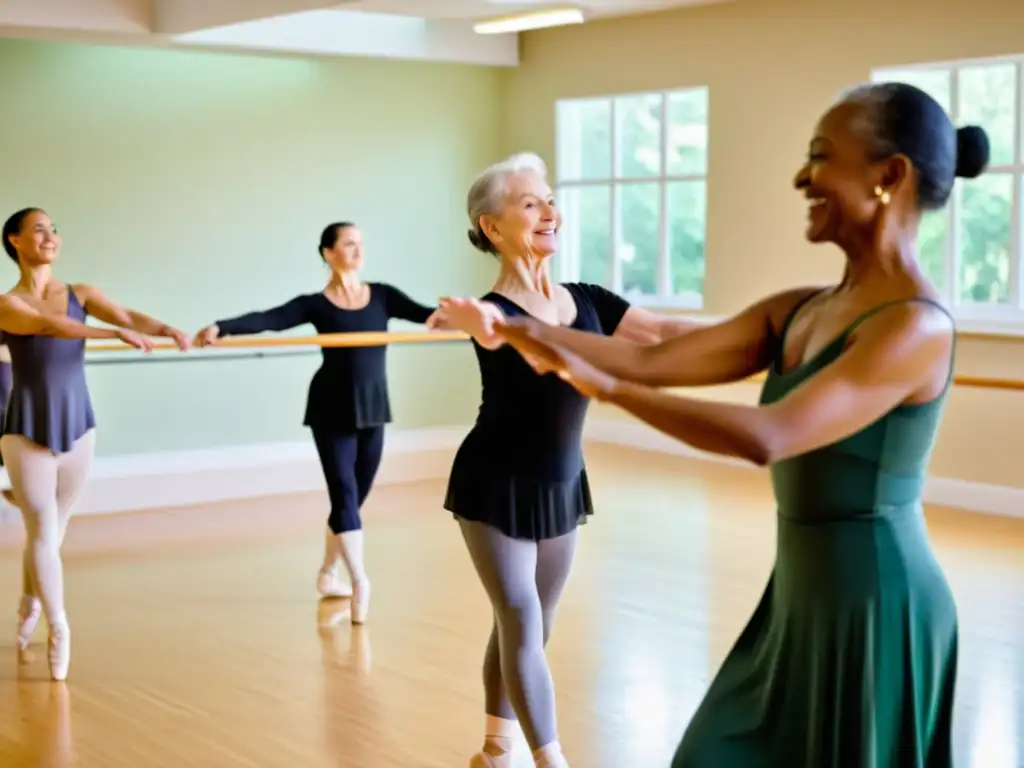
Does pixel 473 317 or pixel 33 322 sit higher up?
pixel 473 317

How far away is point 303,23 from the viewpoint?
9.38m

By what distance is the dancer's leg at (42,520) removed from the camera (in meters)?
4.83

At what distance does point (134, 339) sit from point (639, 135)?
5.81 metres

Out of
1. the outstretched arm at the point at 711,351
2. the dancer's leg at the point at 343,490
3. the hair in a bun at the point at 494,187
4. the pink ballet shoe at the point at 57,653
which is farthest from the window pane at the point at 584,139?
the outstretched arm at the point at 711,351

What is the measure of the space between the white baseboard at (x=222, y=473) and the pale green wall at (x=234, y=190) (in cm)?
17

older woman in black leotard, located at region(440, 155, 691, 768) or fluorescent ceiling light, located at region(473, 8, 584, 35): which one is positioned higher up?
fluorescent ceiling light, located at region(473, 8, 584, 35)

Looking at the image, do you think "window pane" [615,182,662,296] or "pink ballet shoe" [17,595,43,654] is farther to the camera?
"window pane" [615,182,662,296]

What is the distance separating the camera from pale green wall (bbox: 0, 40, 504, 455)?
898cm

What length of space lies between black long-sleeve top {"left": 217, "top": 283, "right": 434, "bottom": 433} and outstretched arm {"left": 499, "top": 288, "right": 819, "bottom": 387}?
365 centimetres

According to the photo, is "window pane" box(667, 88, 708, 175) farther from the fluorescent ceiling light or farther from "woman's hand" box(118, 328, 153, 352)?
"woman's hand" box(118, 328, 153, 352)

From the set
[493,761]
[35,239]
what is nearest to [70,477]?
[35,239]

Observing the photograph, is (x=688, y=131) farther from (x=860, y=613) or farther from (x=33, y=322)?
(x=860, y=613)

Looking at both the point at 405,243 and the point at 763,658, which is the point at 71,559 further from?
the point at 763,658

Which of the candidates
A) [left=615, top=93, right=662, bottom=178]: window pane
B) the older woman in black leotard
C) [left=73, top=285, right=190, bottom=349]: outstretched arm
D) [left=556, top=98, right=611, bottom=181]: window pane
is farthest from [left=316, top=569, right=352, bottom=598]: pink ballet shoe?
[left=556, top=98, right=611, bottom=181]: window pane
